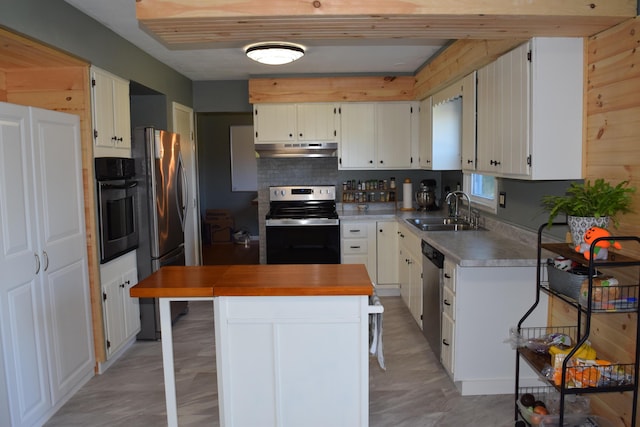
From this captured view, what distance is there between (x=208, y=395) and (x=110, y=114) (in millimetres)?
2128

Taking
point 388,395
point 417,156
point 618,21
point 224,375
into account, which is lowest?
point 388,395

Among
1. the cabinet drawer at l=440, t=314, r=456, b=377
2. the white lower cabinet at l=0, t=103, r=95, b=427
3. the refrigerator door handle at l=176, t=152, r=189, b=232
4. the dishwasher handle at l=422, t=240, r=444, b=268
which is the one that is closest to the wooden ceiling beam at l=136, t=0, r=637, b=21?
the white lower cabinet at l=0, t=103, r=95, b=427

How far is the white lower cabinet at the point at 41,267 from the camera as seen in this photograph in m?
2.41

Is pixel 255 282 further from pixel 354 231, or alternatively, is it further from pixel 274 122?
pixel 274 122

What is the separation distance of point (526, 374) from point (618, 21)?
203cm

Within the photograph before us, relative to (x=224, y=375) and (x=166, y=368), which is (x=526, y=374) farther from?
(x=166, y=368)

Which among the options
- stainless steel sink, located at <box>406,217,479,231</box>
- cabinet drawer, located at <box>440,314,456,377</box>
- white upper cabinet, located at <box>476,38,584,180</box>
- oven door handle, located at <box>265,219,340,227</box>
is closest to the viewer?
white upper cabinet, located at <box>476,38,584,180</box>

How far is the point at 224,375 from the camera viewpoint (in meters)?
2.29

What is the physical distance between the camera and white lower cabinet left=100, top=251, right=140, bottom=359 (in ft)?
11.2

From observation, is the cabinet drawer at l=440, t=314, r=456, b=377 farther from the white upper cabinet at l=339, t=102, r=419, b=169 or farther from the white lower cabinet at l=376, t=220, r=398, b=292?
the white upper cabinet at l=339, t=102, r=419, b=169

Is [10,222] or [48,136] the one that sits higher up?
[48,136]

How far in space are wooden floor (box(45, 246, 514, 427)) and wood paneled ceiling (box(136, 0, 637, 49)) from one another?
6.97 feet

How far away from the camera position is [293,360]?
2.32 m

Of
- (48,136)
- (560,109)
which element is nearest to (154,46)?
(48,136)
